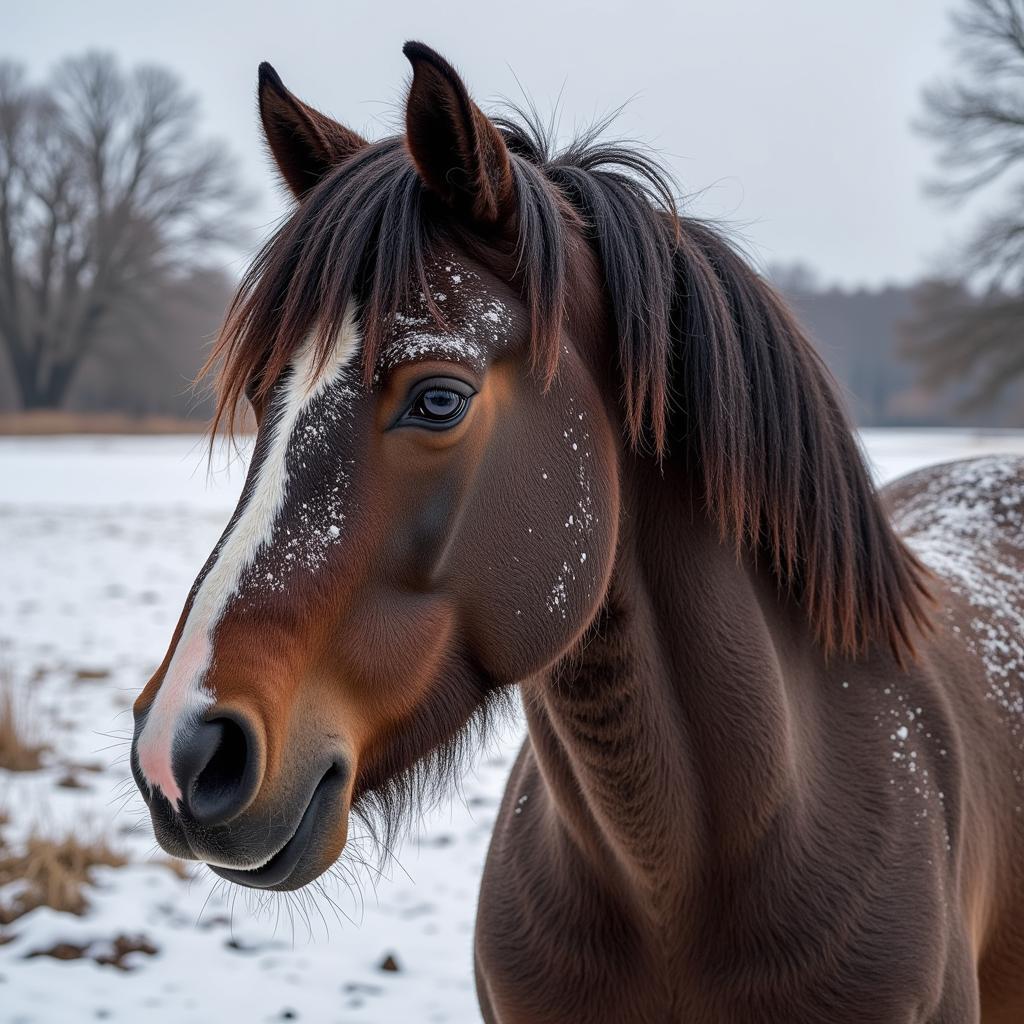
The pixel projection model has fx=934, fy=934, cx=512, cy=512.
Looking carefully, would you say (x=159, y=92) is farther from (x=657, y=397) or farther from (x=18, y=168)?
(x=657, y=397)

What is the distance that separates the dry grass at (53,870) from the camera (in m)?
3.71

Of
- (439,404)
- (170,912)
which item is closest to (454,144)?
(439,404)

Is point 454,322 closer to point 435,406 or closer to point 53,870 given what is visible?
point 435,406

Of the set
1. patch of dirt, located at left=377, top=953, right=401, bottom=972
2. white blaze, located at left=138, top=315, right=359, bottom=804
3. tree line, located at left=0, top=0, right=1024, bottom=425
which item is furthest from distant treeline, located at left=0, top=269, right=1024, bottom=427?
white blaze, located at left=138, top=315, right=359, bottom=804

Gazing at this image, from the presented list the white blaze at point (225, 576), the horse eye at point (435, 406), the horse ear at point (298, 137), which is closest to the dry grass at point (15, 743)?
the horse ear at point (298, 137)

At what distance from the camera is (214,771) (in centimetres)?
128

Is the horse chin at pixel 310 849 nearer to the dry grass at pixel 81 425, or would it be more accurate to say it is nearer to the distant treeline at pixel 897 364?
the distant treeline at pixel 897 364

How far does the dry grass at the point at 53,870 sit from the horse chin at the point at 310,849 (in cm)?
291

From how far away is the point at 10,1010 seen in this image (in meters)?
3.08

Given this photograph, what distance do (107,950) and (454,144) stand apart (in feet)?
10.9

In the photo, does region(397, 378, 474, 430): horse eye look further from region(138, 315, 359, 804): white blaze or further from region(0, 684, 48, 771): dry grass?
region(0, 684, 48, 771): dry grass

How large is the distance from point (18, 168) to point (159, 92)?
6.39 meters

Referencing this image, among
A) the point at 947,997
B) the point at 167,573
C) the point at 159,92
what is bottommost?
the point at 167,573

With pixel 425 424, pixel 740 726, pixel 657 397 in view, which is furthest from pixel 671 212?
pixel 740 726
